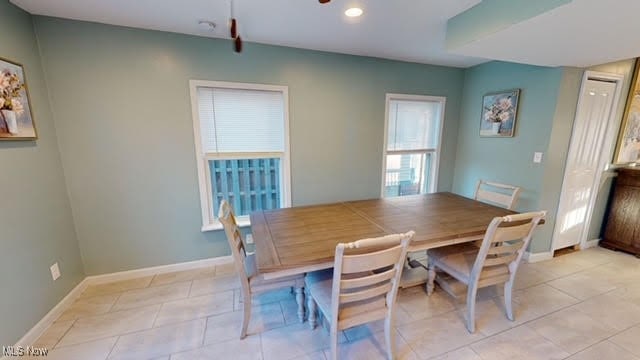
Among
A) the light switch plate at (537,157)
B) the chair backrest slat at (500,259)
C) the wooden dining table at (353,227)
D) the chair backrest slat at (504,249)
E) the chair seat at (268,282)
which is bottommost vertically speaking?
the chair seat at (268,282)

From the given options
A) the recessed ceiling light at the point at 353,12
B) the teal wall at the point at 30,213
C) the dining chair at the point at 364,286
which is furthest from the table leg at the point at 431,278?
the teal wall at the point at 30,213

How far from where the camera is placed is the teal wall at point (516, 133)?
2.67 meters

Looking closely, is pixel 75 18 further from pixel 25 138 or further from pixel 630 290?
pixel 630 290

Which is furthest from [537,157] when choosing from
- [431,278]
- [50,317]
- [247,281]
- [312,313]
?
[50,317]

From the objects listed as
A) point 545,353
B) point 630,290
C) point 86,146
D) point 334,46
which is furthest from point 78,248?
point 630,290

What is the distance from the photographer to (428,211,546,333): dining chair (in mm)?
1657

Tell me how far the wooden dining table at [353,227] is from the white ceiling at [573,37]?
55.9 inches

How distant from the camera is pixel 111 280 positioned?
2.46 m

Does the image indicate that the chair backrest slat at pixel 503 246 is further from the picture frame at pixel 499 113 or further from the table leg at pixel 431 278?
the picture frame at pixel 499 113

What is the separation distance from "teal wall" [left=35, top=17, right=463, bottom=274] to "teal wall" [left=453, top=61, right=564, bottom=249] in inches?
54.2

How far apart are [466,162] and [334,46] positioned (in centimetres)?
251

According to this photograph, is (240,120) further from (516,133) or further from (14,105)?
(516,133)

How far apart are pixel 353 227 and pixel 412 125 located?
223 cm

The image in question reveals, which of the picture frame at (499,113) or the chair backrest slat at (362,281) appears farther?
the picture frame at (499,113)
